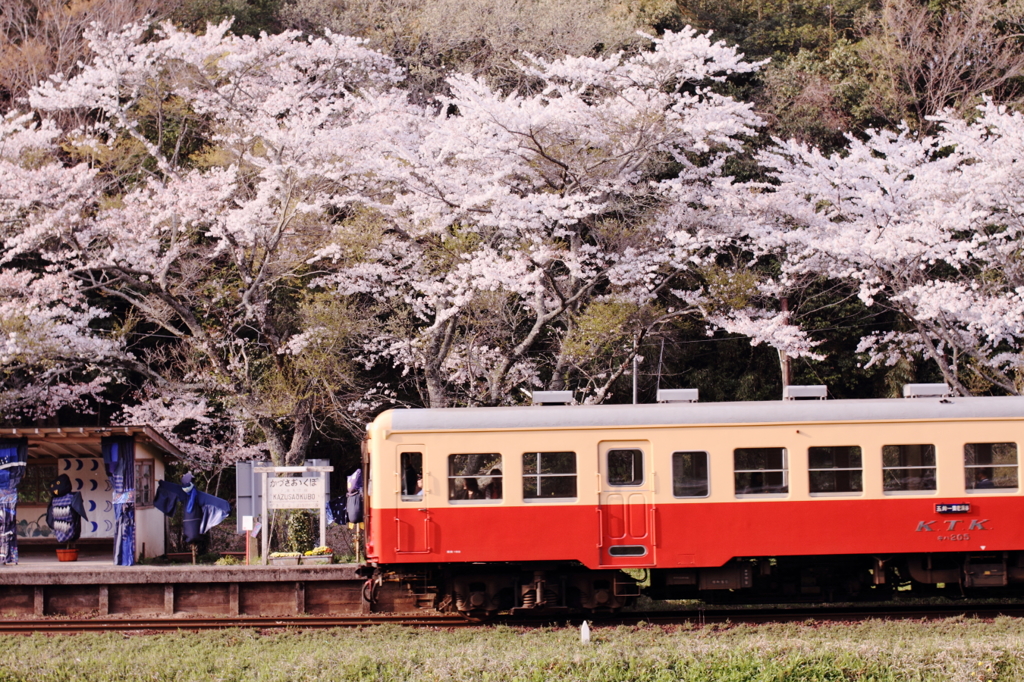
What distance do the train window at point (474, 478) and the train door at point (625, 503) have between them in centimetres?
118

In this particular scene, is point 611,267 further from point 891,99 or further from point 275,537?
point 891,99

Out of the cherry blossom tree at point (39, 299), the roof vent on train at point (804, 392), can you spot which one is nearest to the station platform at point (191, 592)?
the roof vent on train at point (804, 392)

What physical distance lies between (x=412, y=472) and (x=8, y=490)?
689 centimetres

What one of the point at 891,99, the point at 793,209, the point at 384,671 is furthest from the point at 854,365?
the point at 384,671

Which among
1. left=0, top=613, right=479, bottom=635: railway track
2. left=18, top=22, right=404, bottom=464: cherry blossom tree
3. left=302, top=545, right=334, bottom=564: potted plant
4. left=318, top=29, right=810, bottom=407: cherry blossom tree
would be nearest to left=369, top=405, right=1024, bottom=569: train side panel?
left=0, top=613, right=479, bottom=635: railway track

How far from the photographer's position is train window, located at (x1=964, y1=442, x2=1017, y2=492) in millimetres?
10805

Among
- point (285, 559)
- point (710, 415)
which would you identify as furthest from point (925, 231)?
point (285, 559)

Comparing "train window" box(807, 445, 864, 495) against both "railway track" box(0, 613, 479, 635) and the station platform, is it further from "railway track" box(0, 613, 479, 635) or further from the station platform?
the station platform

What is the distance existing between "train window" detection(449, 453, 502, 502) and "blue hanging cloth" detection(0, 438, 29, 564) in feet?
23.2

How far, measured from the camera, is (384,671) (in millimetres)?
9047

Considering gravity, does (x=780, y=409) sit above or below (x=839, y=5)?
below

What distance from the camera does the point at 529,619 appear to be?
11.7m

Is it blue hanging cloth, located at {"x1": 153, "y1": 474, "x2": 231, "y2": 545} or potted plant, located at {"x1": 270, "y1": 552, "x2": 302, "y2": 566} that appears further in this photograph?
blue hanging cloth, located at {"x1": 153, "y1": 474, "x2": 231, "y2": 545}

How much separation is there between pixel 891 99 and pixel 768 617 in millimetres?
18538
